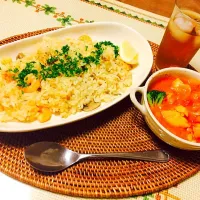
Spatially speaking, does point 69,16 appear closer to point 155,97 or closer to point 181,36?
point 181,36

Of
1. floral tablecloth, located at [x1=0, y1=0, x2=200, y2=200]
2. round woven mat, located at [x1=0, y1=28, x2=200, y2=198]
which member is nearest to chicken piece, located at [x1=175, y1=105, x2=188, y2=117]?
round woven mat, located at [x1=0, y1=28, x2=200, y2=198]

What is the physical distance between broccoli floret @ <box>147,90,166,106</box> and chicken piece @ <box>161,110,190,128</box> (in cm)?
6

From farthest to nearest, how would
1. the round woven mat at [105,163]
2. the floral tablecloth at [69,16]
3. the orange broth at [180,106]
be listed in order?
1. the floral tablecloth at [69,16]
2. the orange broth at [180,106]
3. the round woven mat at [105,163]

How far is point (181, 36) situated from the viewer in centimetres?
136

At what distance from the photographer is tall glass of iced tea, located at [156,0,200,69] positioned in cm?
134

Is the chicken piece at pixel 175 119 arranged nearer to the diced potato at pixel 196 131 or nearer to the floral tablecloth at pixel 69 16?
the diced potato at pixel 196 131

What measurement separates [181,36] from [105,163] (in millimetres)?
775

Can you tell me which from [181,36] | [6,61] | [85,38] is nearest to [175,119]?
[181,36]

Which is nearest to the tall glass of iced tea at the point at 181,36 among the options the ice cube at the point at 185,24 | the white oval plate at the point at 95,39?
the ice cube at the point at 185,24

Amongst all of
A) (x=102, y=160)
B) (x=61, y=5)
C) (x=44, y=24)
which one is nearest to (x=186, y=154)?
(x=102, y=160)

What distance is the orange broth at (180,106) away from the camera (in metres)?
1.13

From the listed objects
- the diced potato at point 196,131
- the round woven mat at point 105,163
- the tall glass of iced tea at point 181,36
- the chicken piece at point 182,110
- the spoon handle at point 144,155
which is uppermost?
the tall glass of iced tea at point 181,36

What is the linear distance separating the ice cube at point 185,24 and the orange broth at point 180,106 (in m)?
0.25

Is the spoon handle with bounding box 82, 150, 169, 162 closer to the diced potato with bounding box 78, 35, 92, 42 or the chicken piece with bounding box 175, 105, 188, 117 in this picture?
the chicken piece with bounding box 175, 105, 188, 117
